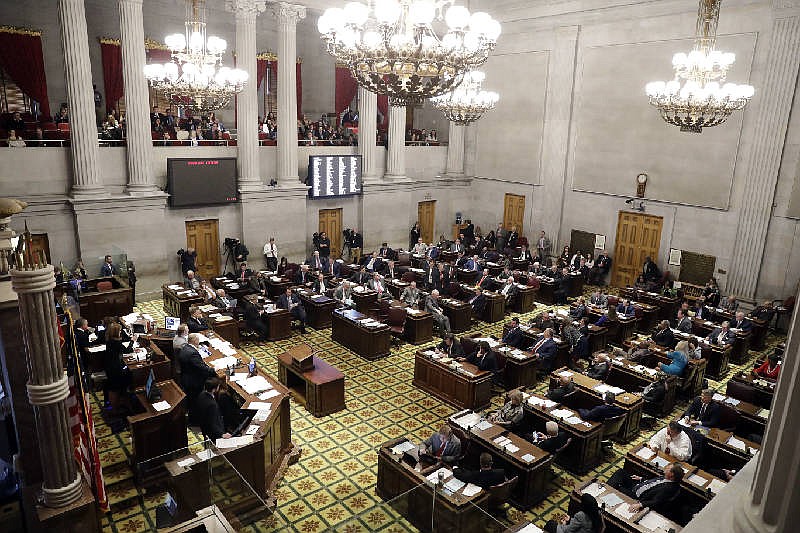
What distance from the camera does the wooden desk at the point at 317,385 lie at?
29.9 ft

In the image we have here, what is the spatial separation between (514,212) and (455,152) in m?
3.40

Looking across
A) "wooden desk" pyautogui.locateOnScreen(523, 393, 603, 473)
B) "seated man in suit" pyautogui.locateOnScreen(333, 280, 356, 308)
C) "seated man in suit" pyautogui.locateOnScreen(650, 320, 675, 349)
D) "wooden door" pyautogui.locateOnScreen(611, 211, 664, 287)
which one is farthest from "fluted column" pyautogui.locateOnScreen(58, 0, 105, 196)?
"wooden door" pyautogui.locateOnScreen(611, 211, 664, 287)

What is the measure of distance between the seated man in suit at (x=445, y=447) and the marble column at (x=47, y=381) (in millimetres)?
3908

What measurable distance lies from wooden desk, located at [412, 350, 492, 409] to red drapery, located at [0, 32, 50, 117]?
1384cm

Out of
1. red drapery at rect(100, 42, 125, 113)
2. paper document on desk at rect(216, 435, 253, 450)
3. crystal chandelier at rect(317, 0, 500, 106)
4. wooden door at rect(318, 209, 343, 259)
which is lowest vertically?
paper document on desk at rect(216, 435, 253, 450)

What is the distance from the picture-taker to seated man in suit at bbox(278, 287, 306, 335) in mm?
12734

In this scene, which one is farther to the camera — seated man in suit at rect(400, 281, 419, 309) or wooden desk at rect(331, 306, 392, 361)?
seated man in suit at rect(400, 281, 419, 309)

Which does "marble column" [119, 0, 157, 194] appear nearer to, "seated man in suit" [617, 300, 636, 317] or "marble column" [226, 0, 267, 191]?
"marble column" [226, 0, 267, 191]

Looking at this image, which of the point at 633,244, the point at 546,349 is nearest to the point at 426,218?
the point at 633,244

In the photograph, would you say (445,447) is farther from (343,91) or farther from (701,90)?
(343,91)

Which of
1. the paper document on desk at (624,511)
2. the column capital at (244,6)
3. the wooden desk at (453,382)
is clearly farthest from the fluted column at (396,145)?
the paper document on desk at (624,511)

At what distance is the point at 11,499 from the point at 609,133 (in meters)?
17.1

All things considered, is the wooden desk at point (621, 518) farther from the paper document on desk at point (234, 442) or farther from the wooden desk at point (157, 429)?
the wooden desk at point (157, 429)

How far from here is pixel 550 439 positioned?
292 inches
